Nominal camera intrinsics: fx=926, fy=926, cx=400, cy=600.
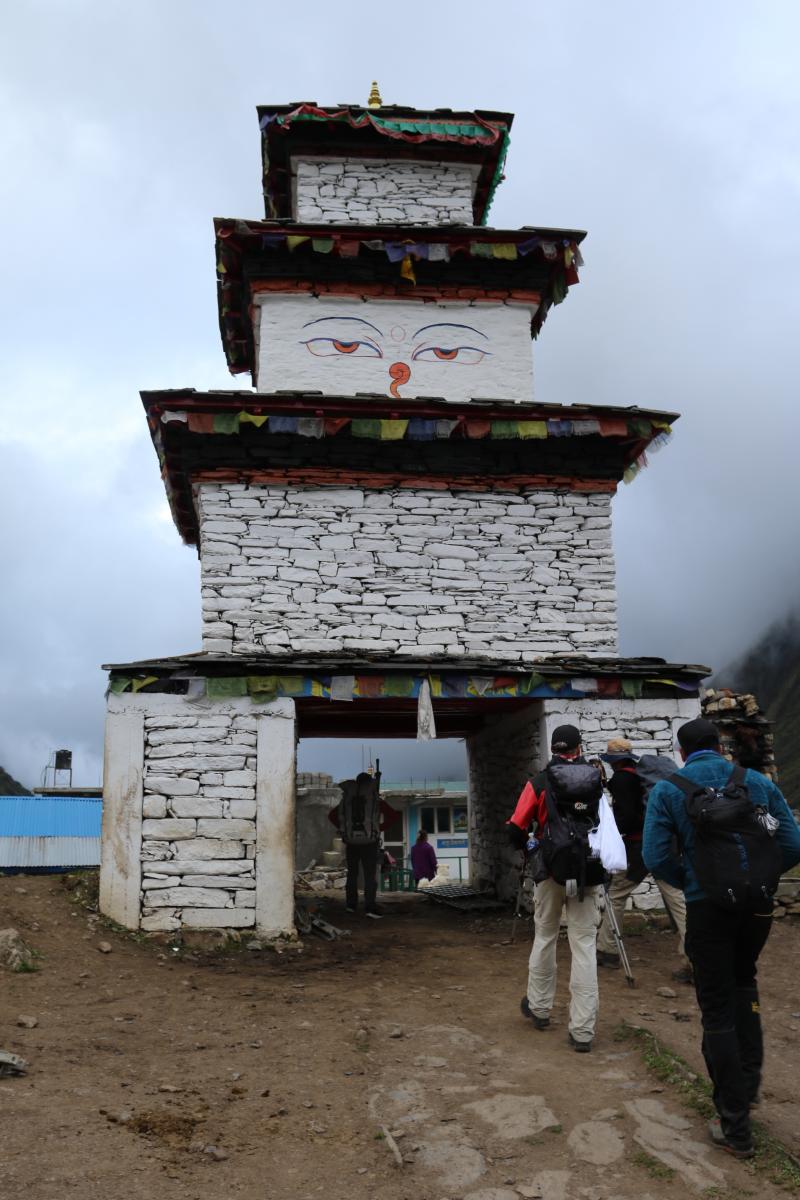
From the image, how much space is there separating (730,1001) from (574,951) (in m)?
1.61

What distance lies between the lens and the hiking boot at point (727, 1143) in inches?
167

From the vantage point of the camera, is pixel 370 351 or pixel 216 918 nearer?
pixel 216 918

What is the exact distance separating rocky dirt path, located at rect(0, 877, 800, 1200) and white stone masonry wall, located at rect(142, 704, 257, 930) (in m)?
0.57

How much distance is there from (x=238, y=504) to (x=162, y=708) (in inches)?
107

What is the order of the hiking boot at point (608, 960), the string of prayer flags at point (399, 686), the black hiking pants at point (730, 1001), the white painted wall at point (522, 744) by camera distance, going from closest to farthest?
the black hiking pants at point (730, 1001) → the hiking boot at point (608, 960) → the string of prayer flags at point (399, 686) → the white painted wall at point (522, 744)

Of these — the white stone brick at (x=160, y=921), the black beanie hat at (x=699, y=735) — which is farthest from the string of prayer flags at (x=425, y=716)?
the black beanie hat at (x=699, y=735)

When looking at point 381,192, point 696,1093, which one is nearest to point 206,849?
point 696,1093

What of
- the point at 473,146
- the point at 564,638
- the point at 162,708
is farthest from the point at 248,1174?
the point at 473,146

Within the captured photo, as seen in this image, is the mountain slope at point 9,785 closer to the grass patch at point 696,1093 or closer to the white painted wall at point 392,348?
the white painted wall at point 392,348

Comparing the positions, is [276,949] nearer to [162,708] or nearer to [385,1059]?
[162,708]

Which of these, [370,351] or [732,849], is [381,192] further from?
[732,849]

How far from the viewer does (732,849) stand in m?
4.31

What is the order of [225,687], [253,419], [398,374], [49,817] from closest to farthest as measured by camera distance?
[225,687] < [253,419] < [398,374] < [49,817]

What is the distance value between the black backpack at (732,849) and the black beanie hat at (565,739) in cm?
155
